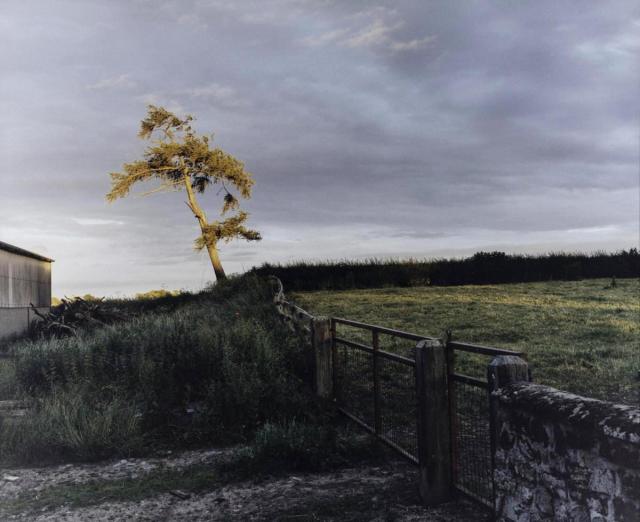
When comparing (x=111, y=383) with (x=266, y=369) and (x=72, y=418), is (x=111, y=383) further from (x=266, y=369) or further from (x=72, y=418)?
(x=266, y=369)

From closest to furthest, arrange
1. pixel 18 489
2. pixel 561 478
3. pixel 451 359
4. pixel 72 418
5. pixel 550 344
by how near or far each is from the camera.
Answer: pixel 561 478, pixel 451 359, pixel 18 489, pixel 72 418, pixel 550 344

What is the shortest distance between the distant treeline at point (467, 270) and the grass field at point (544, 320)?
327cm

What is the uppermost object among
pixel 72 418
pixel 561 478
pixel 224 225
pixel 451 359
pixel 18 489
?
pixel 224 225

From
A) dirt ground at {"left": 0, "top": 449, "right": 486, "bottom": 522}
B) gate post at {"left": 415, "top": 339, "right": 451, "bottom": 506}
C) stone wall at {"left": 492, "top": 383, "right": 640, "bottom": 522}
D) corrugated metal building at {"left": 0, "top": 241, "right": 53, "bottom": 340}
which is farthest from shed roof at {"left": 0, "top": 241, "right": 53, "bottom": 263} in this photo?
stone wall at {"left": 492, "top": 383, "right": 640, "bottom": 522}

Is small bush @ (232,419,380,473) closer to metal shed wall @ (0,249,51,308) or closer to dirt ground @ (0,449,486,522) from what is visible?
dirt ground @ (0,449,486,522)

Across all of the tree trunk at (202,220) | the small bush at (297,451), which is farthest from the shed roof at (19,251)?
the small bush at (297,451)

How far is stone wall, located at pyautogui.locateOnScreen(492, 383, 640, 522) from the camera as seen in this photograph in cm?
267

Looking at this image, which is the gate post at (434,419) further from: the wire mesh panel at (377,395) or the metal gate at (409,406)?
the wire mesh panel at (377,395)

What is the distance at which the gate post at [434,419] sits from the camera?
4.97 metres

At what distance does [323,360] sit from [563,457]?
5.67 m

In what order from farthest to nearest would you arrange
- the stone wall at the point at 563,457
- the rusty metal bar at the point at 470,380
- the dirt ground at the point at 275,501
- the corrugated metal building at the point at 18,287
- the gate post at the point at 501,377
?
the corrugated metal building at the point at 18,287 < the dirt ground at the point at 275,501 < the rusty metal bar at the point at 470,380 < the gate post at the point at 501,377 < the stone wall at the point at 563,457

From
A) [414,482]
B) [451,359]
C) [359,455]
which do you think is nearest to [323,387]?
[359,455]

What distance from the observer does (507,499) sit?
3680mm

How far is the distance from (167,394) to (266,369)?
145cm
